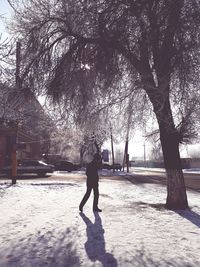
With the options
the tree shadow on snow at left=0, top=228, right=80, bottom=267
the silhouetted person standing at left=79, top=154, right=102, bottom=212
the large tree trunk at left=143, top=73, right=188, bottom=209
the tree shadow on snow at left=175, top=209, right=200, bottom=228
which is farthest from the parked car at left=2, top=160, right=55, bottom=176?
the tree shadow on snow at left=0, top=228, right=80, bottom=267

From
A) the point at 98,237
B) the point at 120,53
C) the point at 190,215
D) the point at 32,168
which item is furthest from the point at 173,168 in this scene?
the point at 32,168

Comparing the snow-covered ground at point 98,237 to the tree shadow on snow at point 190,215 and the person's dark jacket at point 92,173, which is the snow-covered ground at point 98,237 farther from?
the person's dark jacket at point 92,173

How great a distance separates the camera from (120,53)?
12305mm

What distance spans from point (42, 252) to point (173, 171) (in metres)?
6.99

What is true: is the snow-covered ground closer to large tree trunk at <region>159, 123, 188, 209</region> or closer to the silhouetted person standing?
the silhouetted person standing

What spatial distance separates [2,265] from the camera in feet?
19.4

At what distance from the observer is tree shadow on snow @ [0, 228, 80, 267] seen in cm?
607

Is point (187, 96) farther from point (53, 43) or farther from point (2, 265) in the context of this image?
point (2, 265)

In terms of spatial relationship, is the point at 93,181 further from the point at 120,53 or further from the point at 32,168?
the point at 32,168

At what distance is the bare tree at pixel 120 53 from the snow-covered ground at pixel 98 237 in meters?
2.79

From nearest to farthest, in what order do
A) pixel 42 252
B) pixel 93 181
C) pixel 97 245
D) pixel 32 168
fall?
pixel 42 252
pixel 97 245
pixel 93 181
pixel 32 168

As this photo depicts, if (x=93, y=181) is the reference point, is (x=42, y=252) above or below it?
below

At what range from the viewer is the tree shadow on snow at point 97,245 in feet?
20.4

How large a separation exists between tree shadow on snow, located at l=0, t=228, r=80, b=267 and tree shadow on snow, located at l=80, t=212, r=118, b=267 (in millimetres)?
281
